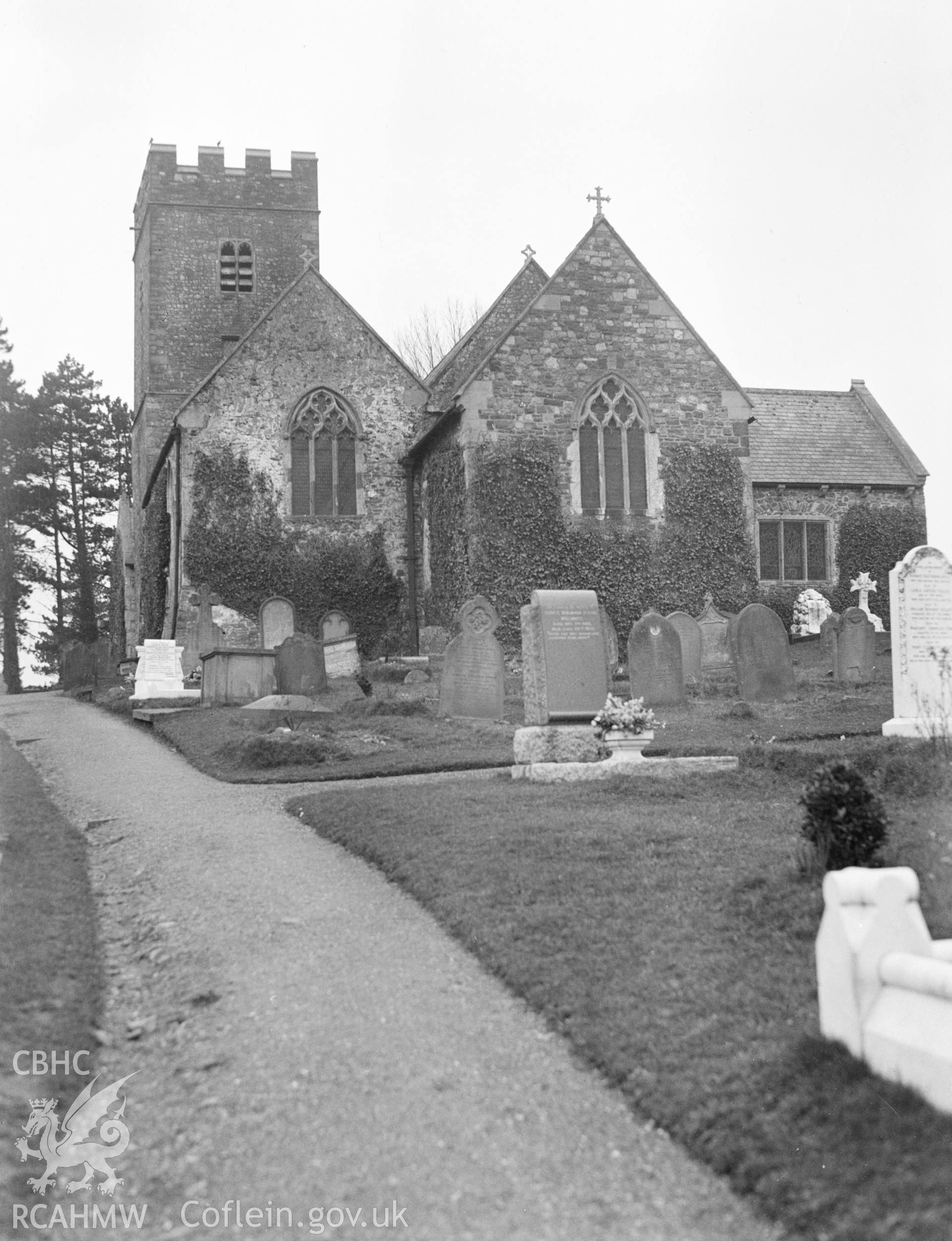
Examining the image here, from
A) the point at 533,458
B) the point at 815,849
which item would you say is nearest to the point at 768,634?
the point at 533,458

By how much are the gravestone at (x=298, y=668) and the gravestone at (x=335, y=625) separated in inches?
305

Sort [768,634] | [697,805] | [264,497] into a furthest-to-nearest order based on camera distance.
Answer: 1. [264,497]
2. [768,634]
3. [697,805]

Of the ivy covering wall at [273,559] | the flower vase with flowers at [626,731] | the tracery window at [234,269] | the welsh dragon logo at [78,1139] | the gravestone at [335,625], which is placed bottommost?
the welsh dragon logo at [78,1139]

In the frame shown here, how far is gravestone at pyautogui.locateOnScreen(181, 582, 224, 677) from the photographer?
2795 centimetres

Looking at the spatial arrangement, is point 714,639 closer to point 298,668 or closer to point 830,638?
point 830,638

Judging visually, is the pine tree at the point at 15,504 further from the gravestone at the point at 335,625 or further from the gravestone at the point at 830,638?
the gravestone at the point at 830,638

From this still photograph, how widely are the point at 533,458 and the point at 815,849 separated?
776 inches

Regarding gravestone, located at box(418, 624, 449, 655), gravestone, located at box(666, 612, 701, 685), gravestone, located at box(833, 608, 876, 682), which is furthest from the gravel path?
gravestone, located at box(418, 624, 449, 655)

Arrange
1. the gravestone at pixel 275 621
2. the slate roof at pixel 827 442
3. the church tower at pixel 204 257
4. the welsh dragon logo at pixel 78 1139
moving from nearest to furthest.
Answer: the welsh dragon logo at pixel 78 1139 → the gravestone at pixel 275 621 → the slate roof at pixel 827 442 → the church tower at pixel 204 257

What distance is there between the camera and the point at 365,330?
31094 millimetres

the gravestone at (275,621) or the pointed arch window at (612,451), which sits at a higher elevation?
the pointed arch window at (612,451)

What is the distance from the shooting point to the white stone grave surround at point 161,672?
2205cm

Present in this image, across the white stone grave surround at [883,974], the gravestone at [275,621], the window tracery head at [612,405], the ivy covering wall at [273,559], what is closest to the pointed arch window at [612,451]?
the window tracery head at [612,405]

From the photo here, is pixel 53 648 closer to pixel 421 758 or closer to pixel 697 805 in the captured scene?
pixel 421 758
